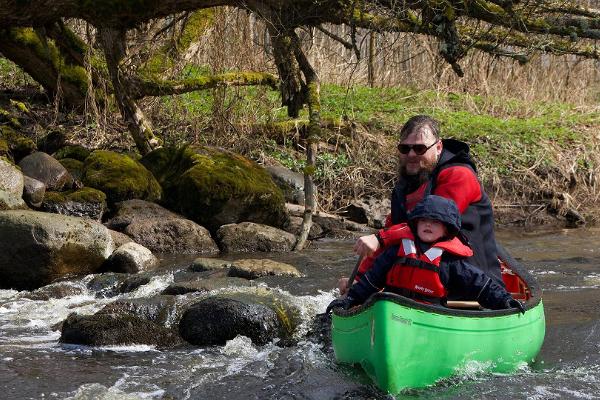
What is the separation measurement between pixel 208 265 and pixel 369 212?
15.0 ft

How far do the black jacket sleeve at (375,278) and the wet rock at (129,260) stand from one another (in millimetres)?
4532

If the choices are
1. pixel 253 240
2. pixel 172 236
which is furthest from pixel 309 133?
pixel 172 236

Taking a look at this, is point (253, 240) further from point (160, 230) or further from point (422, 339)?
point (422, 339)

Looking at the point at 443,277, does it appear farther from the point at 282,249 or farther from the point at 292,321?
the point at 282,249

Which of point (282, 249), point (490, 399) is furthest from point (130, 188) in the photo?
point (490, 399)

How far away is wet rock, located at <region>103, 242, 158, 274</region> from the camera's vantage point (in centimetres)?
1014

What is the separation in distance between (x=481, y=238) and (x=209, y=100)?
404 inches

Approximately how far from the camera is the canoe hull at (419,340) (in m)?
5.41

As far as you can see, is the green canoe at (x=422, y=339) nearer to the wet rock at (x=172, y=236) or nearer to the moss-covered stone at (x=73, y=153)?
the wet rock at (x=172, y=236)

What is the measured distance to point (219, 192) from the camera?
12.2 meters

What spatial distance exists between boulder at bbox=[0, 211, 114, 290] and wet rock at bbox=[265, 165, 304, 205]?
14.9 feet

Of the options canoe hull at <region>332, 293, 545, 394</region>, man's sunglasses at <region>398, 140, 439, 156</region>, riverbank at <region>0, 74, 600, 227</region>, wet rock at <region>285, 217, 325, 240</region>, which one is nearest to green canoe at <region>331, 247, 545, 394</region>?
canoe hull at <region>332, 293, 545, 394</region>

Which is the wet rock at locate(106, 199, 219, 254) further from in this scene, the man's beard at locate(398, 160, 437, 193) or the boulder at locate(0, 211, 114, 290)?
the man's beard at locate(398, 160, 437, 193)

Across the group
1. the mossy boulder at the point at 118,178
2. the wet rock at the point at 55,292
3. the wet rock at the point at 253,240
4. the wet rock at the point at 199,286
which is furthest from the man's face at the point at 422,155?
the mossy boulder at the point at 118,178
